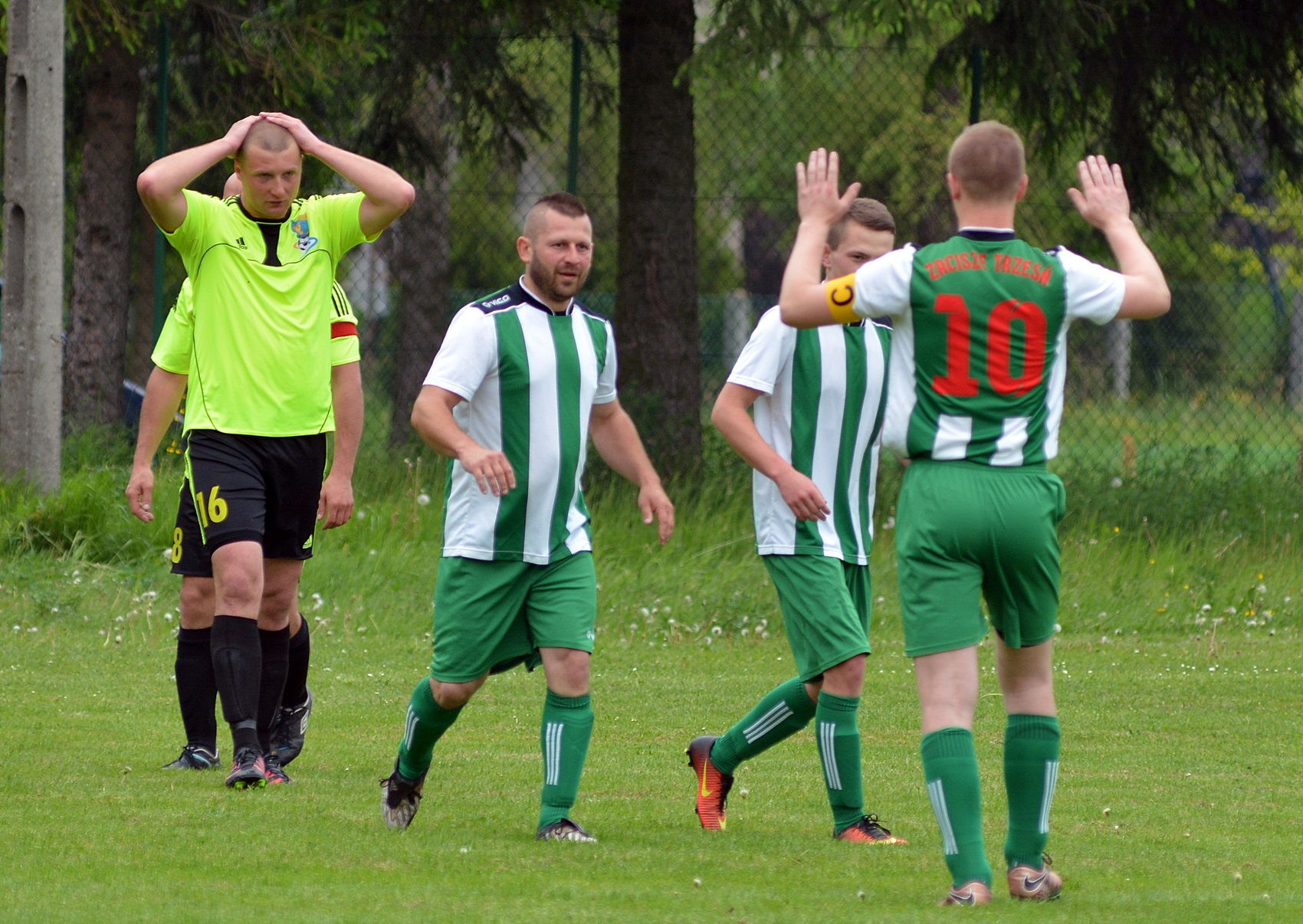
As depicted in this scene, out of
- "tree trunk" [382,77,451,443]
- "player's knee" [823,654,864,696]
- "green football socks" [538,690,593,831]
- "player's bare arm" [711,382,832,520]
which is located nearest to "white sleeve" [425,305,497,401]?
"player's bare arm" [711,382,832,520]

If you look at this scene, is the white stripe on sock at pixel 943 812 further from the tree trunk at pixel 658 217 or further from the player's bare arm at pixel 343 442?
the tree trunk at pixel 658 217

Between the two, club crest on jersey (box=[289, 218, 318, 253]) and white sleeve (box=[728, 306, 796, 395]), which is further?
club crest on jersey (box=[289, 218, 318, 253])

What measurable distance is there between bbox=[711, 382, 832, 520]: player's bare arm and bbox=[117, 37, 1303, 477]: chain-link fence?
6.94 metres

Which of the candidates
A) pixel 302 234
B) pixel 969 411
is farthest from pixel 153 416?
pixel 969 411

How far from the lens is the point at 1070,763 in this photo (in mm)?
7188

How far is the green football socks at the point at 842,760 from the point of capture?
562cm

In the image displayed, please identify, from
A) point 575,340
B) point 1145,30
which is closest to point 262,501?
point 575,340

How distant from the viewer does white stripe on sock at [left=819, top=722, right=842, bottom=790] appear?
18.5 feet

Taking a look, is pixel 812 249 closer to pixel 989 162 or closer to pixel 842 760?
pixel 989 162

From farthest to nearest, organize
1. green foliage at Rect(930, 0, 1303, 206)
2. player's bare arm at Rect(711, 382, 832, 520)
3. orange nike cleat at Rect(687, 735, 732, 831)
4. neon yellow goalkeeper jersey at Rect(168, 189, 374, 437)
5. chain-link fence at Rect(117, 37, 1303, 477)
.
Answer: chain-link fence at Rect(117, 37, 1303, 477) < green foliage at Rect(930, 0, 1303, 206) < neon yellow goalkeeper jersey at Rect(168, 189, 374, 437) < orange nike cleat at Rect(687, 735, 732, 831) < player's bare arm at Rect(711, 382, 832, 520)

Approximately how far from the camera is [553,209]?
549 centimetres

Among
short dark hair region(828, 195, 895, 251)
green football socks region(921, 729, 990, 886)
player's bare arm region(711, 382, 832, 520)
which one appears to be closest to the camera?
green football socks region(921, 729, 990, 886)

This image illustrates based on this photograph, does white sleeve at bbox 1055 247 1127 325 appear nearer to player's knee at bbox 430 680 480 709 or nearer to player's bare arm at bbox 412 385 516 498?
player's bare arm at bbox 412 385 516 498

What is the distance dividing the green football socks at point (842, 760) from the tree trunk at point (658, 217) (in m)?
8.13
